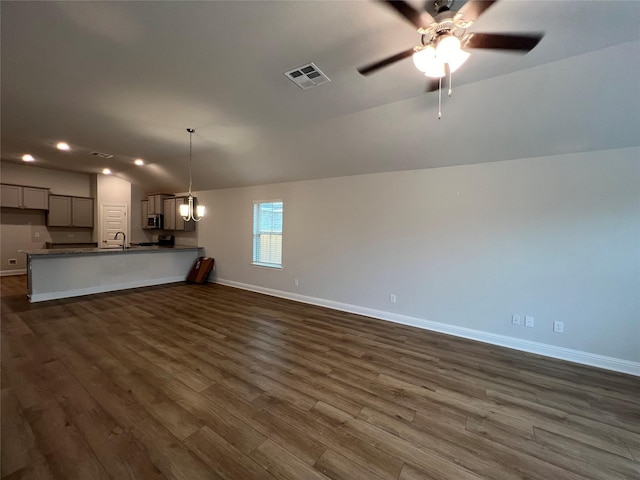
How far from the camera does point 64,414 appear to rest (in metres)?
1.91

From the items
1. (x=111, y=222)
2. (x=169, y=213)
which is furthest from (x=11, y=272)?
(x=169, y=213)

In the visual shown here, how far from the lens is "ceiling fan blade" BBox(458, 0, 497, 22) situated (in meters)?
1.30

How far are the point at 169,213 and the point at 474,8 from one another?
26.4ft

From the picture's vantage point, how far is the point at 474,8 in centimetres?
137

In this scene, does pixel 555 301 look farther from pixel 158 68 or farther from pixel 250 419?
pixel 158 68

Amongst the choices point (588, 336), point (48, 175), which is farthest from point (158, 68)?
point (48, 175)

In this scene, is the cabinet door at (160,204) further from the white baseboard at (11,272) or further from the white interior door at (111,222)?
the white baseboard at (11,272)

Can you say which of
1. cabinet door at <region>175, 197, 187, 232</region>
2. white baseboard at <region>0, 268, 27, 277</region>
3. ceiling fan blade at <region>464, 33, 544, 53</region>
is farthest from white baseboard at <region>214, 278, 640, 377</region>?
white baseboard at <region>0, 268, 27, 277</region>

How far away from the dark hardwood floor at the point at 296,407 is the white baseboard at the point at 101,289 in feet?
→ 4.15

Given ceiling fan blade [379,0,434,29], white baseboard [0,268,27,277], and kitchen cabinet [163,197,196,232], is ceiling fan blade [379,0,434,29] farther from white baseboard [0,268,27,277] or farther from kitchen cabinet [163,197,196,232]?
white baseboard [0,268,27,277]

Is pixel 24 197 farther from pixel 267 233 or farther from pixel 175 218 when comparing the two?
pixel 267 233

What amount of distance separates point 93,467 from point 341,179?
442cm

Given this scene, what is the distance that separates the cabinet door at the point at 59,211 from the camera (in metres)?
6.99

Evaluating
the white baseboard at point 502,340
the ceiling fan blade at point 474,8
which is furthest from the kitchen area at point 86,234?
the ceiling fan blade at point 474,8
